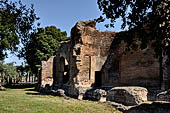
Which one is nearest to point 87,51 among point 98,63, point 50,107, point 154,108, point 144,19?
point 98,63

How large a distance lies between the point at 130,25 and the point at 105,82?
41.9 ft

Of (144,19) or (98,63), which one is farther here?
(98,63)

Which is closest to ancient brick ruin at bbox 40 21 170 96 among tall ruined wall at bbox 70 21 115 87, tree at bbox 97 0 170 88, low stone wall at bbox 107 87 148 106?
tall ruined wall at bbox 70 21 115 87

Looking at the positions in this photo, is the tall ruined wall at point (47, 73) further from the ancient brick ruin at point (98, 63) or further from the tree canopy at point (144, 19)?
the tree canopy at point (144, 19)

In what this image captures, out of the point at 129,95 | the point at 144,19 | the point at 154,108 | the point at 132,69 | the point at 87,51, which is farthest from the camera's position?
the point at 87,51

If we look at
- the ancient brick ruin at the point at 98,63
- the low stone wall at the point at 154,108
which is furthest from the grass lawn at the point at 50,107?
the ancient brick ruin at the point at 98,63

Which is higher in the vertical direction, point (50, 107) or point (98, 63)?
point (98, 63)

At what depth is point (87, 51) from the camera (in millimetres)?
16594

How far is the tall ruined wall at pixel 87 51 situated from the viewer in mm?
16234

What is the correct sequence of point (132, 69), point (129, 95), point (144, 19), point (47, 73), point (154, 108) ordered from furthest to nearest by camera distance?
1. point (47, 73)
2. point (132, 69)
3. point (129, 95)
4. point (154, 108)
5. point (144, 19)

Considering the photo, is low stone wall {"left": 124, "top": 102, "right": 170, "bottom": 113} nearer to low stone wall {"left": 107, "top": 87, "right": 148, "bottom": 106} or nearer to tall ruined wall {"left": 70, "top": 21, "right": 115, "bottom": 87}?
low stone wall {"left": 107, "top": 87, "right": 148, "bottom": 106}

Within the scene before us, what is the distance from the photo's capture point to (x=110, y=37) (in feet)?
58.0

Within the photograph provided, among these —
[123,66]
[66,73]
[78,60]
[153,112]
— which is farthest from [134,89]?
[66,73]

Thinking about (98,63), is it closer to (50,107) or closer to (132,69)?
(132,69)
